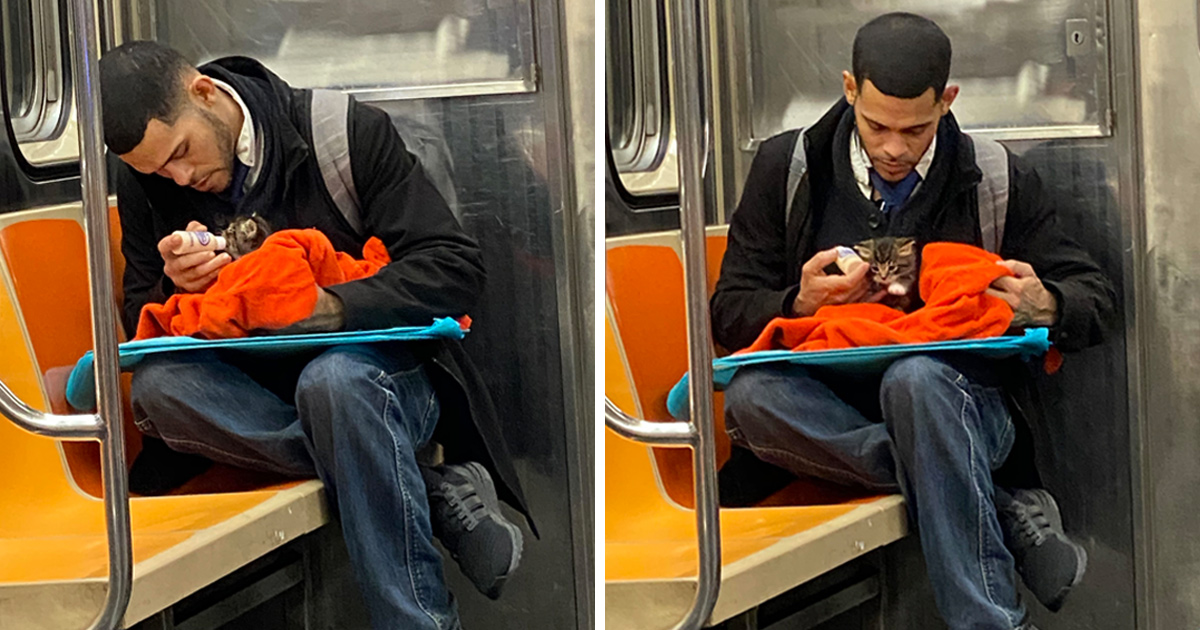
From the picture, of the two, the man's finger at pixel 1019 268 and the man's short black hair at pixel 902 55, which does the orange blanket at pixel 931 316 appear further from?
the man's short black hair at pixel 902 55

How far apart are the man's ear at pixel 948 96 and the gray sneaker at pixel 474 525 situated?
A: 0.50 meters

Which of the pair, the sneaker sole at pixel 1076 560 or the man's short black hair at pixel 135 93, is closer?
the man's short black hair at pixel 135 93

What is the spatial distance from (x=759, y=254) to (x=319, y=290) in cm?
37

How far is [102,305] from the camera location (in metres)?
0.91

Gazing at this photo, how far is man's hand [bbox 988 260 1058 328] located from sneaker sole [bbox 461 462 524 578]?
0.45 meters

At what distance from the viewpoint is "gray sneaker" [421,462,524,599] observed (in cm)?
98

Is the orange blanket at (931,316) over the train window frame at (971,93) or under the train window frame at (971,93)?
under

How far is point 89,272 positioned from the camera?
916mm

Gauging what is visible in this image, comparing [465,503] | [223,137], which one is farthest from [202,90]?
[465,503]

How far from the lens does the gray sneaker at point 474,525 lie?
0.98 metres

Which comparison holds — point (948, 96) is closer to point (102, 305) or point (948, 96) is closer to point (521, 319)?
point (521, 319)

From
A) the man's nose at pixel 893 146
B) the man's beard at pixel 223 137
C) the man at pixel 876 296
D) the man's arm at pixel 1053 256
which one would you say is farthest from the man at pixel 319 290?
the man's arm at pixel 1053 256

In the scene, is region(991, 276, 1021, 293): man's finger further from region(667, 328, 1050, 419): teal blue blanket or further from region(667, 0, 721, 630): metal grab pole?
region(667, 0, 721, 630): metal grab pole

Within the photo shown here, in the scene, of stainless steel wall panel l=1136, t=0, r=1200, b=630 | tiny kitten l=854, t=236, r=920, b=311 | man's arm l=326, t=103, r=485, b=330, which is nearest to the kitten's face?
tiny kitten l=854, t=236, r=920, b=311
